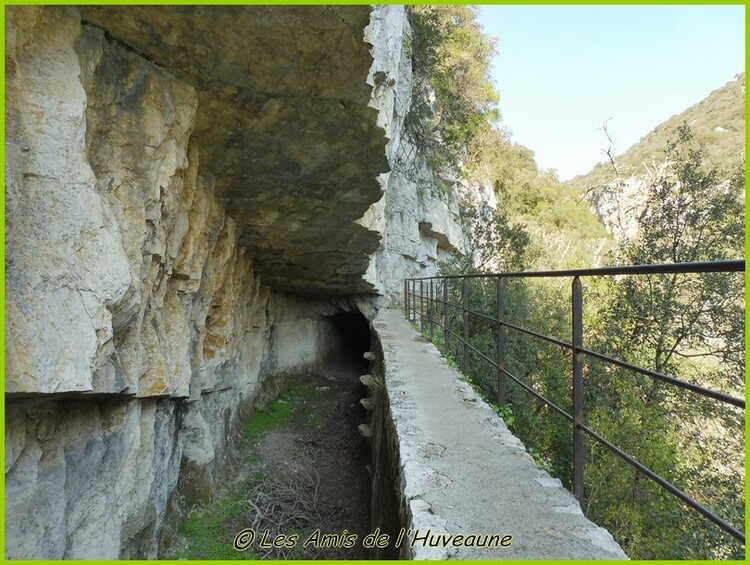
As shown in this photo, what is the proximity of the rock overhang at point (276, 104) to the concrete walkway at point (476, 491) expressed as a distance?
8.65 feet

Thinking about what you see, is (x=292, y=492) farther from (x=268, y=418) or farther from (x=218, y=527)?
(x=268, y=418)

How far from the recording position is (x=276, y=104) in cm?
377

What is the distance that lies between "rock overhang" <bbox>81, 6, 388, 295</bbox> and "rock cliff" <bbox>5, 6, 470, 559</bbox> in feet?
0.05

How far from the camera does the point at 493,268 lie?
14.9m

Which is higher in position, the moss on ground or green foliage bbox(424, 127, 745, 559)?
green foliage bbox(424, 127, 745, 559)

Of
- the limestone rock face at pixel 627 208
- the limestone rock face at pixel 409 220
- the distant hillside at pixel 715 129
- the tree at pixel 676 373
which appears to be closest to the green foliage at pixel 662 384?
the tree at pixel 676 373

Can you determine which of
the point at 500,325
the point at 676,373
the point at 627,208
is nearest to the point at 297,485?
the point at 500,325

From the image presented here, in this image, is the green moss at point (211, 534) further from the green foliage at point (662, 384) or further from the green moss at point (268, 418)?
the green foliage at point (662, 384)

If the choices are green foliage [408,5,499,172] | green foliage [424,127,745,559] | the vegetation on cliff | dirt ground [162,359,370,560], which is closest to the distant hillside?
the vegetation on cliff

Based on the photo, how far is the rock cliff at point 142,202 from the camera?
223cm

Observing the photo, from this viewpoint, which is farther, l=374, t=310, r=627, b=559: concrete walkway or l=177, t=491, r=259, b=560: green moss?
l=177, t=491, r=259, b=560: green moss

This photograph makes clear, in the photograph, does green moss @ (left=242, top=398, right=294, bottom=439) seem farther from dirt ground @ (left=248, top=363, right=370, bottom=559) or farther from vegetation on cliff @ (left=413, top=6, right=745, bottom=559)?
vegetation on cliff @ (left=413, top=6, right=745, bottom=559)

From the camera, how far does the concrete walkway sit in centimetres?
189

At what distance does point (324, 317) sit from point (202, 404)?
710 centimetres
